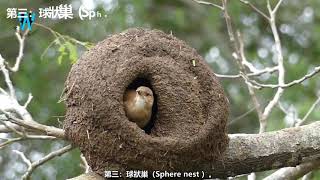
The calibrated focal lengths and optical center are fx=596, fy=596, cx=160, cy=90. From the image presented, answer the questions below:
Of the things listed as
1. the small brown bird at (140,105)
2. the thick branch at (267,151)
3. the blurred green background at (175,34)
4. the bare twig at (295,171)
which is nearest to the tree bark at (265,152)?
the thick branch at (267,151)

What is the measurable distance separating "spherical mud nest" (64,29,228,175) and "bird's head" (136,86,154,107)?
1.1 inches

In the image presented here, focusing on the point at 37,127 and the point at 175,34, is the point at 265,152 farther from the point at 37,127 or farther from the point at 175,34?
the point at 175,34

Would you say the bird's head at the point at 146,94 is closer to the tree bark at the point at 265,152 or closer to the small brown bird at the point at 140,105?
the small brown bird at the point at 140,105

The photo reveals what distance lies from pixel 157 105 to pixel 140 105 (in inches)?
6.1

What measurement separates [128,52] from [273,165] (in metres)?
0.84

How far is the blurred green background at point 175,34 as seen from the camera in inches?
203

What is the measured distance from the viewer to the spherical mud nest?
2.47 meters

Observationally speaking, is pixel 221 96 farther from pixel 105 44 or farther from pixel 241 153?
pixel 105 44

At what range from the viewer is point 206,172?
8.71ft

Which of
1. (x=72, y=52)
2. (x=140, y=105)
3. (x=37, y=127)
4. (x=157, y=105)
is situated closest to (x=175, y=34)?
(x=72, y=52)

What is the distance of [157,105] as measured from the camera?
282cm

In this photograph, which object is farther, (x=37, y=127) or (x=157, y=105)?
(x=157, y=105)

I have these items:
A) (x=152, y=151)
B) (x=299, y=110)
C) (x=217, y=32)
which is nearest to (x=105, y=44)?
(x=152, y=151)

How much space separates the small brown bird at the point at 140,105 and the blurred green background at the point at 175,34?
1.68 meters
